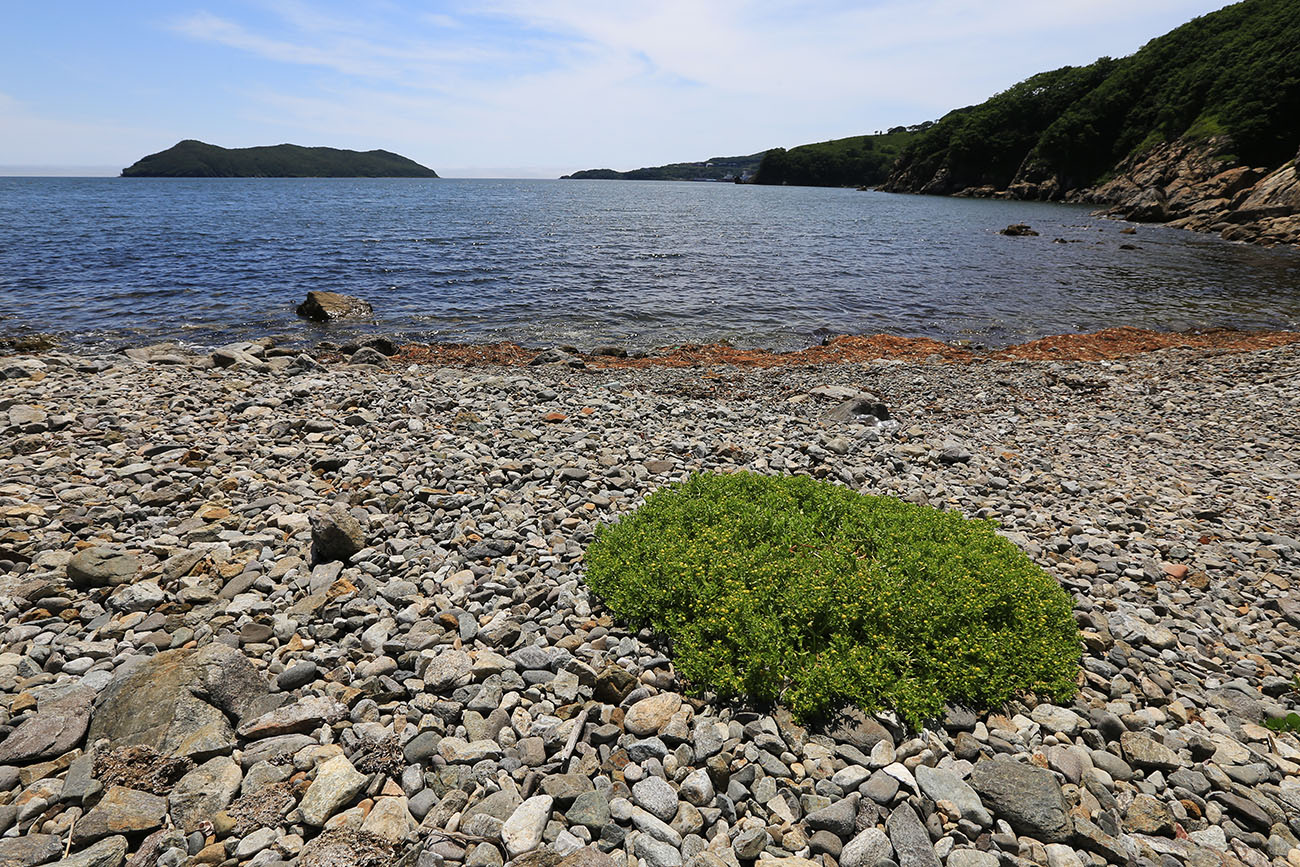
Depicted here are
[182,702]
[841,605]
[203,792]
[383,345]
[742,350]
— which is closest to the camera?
[203,792]

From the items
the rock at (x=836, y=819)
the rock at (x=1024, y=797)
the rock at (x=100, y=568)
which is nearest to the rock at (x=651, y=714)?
the rock at (x=836, y=819)

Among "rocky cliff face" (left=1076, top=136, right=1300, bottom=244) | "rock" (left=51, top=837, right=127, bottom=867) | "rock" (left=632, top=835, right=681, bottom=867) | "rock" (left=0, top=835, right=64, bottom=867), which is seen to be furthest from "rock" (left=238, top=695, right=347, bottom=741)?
"rocky cliff face" (left=1076, top=136, right=1300, bottom=244)

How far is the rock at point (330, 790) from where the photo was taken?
4.01 meters

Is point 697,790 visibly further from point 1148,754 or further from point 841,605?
point 1148,754

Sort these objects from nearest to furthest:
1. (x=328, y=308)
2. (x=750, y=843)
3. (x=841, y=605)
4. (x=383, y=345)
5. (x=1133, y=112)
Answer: (x=750, y=843) → (x=841, y=605) → (x=383, y=345) → (x=328, y=308) → (x=1133, y=112)

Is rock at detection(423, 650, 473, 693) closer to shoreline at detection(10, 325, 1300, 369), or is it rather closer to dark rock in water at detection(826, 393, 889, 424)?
dark rock in water at detection(826, 393, 889, 424)

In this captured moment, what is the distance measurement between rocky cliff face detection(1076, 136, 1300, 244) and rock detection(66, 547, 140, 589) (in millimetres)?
75437

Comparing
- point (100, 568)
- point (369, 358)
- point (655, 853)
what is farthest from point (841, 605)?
point (369, 358)

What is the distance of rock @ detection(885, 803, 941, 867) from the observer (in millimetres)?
3907

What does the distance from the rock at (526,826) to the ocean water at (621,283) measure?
1985 cm

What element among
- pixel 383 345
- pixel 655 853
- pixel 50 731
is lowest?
pixel 383 345

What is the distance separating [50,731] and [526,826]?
3.73 m

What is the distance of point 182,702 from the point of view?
15.4 ft

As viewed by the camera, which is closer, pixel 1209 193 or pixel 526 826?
pixel 526 826
